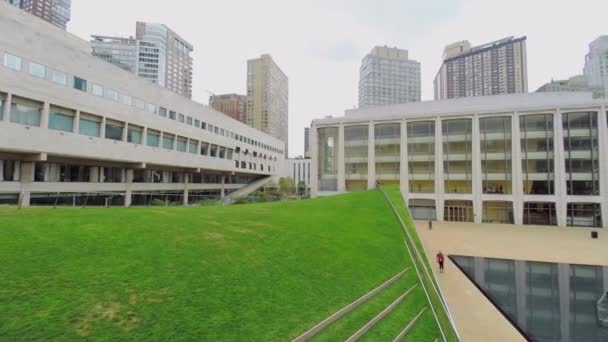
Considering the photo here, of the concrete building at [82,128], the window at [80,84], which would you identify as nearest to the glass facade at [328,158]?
the concrete building at [82,128]

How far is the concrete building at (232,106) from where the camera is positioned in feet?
439

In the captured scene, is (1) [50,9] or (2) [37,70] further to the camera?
(1) [50,9]

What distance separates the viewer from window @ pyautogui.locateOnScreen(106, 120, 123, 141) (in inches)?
1181

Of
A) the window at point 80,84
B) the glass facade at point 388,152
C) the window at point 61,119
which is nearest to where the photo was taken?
the window at point 61,119

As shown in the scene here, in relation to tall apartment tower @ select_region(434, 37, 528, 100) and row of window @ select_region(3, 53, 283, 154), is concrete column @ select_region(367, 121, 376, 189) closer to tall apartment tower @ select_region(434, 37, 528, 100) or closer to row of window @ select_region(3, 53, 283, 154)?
row of window @ select_region(3, 53, 283, 154)

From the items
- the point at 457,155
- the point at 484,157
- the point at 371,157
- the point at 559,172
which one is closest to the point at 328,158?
the point at 371,157

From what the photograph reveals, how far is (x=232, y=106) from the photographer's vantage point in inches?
5285

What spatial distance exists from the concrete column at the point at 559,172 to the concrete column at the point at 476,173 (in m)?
9.44

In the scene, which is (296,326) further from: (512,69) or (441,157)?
(512,69)

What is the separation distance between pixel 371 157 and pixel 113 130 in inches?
1463

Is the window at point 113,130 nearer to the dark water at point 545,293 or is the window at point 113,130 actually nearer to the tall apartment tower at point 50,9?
the dark water at point 545,293

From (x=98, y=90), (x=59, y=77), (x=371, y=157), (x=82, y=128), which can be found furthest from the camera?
(x=371, y=157)

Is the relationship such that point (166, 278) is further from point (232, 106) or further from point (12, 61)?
point (232, 106)

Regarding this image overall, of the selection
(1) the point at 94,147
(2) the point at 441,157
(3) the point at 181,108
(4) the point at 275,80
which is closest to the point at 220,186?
(3) the point at 181,108
